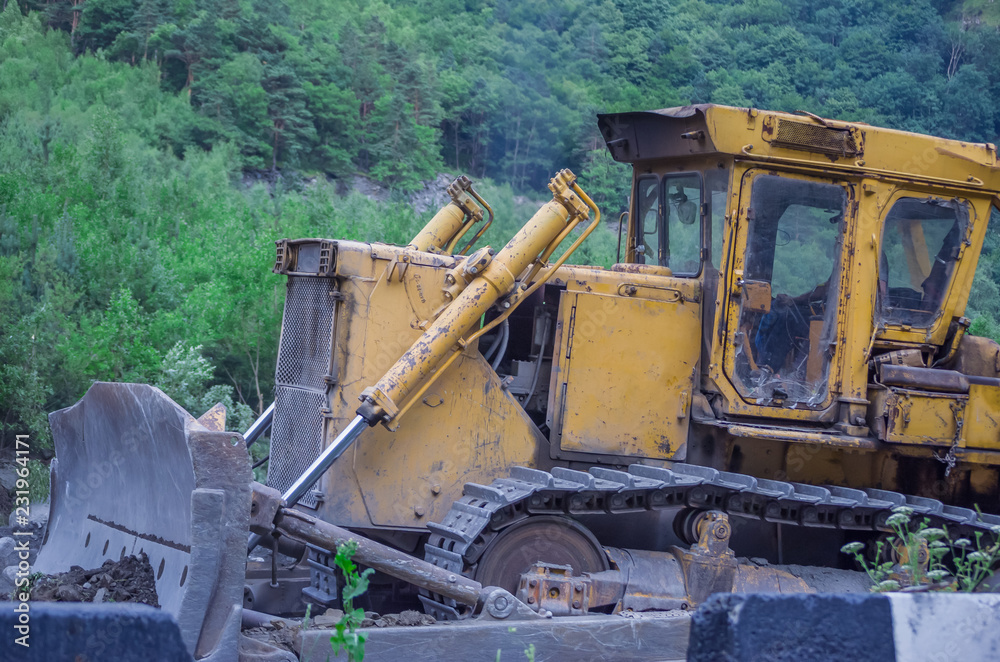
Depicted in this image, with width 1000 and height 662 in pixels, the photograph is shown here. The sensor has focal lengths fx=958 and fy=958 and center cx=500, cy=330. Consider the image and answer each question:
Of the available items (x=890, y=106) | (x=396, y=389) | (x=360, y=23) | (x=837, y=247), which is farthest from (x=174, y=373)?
(x=360, y=23)

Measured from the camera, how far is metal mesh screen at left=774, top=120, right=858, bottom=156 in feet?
18.9

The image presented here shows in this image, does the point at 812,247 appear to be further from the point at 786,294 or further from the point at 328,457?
the point at 328,457

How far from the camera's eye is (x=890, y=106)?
27.0 m

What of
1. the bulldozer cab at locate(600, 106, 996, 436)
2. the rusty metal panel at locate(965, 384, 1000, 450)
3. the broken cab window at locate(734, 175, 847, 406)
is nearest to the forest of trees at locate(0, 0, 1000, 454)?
the bulldozer cab at locate(600, 106, 996, 436)

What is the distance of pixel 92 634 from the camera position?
212cm

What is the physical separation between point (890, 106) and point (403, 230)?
16.6 m

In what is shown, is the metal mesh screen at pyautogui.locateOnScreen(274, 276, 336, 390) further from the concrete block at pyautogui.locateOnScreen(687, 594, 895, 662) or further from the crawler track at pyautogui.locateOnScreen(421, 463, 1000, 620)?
the concrete block at pyautogui.locateOnScreen(687, 594, 895, 662)

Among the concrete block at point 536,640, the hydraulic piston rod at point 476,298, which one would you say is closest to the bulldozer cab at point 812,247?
the hydraulic piston rod at point 476,298

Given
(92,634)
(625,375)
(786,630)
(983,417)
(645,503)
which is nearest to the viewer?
(92,634)

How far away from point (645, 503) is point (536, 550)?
0.68 meters

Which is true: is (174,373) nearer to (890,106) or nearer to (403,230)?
(403,230)

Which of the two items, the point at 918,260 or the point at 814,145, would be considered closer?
the point at 814,145

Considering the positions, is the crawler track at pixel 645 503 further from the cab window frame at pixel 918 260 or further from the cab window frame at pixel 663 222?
the cab window frame at pixel 663 222

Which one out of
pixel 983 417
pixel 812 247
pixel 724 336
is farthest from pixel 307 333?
pixel 983 417
